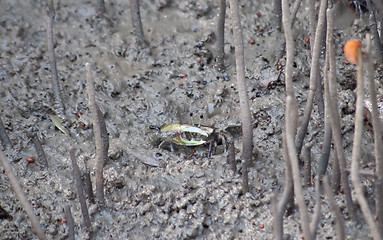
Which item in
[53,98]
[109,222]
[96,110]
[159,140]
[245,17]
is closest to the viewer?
[96,110]

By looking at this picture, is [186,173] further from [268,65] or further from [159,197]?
[268,65]

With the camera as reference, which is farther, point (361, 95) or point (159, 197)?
point (159, 197)

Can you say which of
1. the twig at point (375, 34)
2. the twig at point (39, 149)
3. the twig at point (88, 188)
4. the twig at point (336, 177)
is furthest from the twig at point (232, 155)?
the twig at point (375, 34)

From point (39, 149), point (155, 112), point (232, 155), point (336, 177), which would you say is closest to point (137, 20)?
point (155, 112)

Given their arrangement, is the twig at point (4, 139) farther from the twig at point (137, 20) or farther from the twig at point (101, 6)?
the twig at point (101, 6)

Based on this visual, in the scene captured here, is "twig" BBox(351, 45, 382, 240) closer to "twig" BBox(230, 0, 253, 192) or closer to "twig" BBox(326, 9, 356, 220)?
"twig" BBox(326, 9, 356, 220)

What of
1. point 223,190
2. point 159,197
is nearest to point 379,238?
point 223,190

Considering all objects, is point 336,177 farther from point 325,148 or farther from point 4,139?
point 4,139
